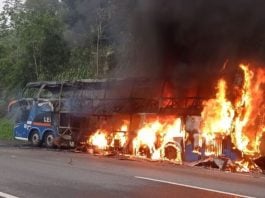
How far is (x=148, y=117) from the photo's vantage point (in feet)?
52.3

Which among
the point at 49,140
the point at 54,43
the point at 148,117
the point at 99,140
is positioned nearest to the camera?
the point at 148,117

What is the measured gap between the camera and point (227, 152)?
13773mm

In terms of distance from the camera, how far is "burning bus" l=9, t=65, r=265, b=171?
14156mm

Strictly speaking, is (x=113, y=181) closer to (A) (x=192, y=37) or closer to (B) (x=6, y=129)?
(A) (x=192, y=37)

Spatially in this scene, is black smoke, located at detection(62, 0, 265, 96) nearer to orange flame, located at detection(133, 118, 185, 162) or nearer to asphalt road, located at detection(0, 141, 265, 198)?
orange flame, located at detection(133, 118, 185, 162)

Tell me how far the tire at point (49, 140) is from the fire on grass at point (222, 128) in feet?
13.3

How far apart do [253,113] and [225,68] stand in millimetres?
1716

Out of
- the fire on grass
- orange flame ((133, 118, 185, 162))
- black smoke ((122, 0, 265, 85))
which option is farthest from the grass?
the fire on grass

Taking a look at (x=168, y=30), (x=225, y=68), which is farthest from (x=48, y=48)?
(x=225, y=68)

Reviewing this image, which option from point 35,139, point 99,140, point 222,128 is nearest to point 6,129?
point 35,139

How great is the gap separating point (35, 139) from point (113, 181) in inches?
421

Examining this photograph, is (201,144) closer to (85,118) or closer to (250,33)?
(250,33)

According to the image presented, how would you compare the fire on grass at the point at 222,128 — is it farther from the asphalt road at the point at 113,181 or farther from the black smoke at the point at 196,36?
the asphalt road at the point at 113,181

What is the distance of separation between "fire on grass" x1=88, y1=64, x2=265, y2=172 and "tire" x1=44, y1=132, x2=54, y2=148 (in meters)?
4.07
